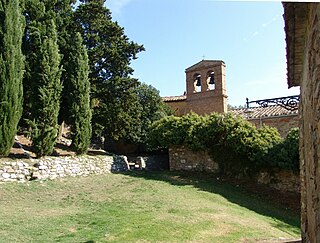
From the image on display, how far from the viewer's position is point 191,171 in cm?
1681

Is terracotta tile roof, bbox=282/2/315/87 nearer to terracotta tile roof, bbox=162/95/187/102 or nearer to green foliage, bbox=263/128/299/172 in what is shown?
green foliage, bbox=263/128/299/172

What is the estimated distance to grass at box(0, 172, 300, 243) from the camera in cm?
701

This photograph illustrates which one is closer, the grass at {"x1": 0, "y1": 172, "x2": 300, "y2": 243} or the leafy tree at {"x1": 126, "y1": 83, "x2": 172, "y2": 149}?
the grass at {"x1": 0, "y1": 172, "x2": 300, "y2": 243}

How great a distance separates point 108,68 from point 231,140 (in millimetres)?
8443

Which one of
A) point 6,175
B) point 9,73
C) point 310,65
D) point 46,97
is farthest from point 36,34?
point 310,65

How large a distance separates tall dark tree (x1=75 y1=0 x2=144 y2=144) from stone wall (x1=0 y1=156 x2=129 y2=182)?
264cm

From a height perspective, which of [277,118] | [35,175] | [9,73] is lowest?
[35,175]

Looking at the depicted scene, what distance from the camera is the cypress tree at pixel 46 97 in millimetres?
13234

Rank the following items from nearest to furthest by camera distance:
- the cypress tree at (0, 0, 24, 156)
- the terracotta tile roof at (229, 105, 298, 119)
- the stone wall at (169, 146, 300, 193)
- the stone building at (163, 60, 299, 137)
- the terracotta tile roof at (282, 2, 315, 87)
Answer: the terracotta tile roof at (282, 2, 315, 87) < the cypress tree at (0, 0, 24, 156) < the stone wall at (169, 146, 300, 193) < the terracotta tile roof at (229, 105, 298, 119) < the stone building at (163, 60, 299, 137)

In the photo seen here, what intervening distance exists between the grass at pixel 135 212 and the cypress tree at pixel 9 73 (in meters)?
2.23

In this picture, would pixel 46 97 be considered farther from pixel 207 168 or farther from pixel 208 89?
pixel 208 89

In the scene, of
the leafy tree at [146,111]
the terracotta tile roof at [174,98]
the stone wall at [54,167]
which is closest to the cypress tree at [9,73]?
the stone wall at [54,167]

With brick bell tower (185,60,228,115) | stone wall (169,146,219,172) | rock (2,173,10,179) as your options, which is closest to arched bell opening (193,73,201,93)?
brick bell tower (185,60,228,115)

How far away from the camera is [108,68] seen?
63.1 feet
